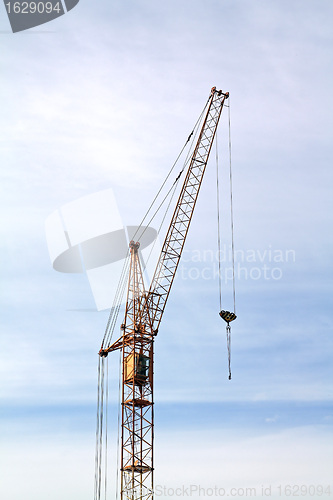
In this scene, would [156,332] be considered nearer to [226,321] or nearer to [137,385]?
[137,385]

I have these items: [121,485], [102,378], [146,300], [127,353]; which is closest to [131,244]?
[146,300]

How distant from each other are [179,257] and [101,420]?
30.4 m

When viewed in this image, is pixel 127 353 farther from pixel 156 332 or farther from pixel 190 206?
pixel 190 206

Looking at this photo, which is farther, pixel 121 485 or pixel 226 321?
pixel 121 485

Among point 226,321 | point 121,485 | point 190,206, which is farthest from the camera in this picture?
point 190,206

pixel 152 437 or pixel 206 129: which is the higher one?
pixel 206 129

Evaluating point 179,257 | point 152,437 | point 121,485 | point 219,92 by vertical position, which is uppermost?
point 219,92

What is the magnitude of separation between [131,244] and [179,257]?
1045cm

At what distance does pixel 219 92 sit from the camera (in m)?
88.9

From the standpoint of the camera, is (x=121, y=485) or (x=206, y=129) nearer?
(x=121, y=485)

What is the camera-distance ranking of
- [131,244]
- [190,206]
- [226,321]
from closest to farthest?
[226,321], [190,206], [131,244]

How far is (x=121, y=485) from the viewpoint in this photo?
80.4 metres

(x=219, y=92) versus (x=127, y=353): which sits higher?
(x=219, y=92)

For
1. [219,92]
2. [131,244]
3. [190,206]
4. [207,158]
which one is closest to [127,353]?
[131,244]
